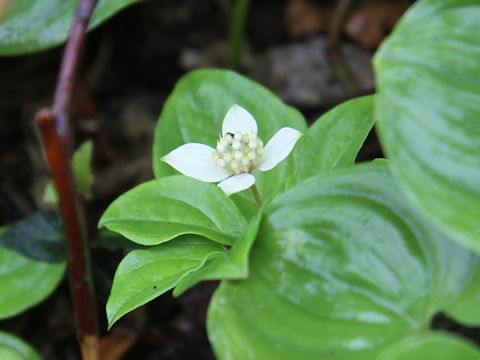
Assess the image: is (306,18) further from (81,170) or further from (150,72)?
(81,170)

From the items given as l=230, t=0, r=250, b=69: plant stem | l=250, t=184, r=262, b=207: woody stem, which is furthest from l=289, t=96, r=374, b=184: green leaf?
l=230, t=0, r=250, b=69: plant stem

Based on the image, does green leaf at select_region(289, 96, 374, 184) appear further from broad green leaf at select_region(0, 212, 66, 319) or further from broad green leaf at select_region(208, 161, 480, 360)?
broad green leaf at select_region(0, 212, 66, 319)

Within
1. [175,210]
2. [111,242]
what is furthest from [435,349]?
[111,242]

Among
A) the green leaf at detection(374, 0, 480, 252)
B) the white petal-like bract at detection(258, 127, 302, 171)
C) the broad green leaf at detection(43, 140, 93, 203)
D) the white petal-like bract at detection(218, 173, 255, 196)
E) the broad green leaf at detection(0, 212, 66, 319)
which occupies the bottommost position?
the broad green leaf at detection(0, 212, 66, 319)

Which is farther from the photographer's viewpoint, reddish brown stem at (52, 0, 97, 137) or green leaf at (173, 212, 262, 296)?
reddish brown stem at (52, 0, 97, 137)

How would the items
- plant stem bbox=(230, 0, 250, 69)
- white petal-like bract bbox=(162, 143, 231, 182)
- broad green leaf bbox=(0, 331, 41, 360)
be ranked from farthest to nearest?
plant stem bbox=(230, 0, 250, 69)
broad green leaf bbox=(0, 331, 41, 360)
white petal-like bract bbox=(162, 143, 231, 182)

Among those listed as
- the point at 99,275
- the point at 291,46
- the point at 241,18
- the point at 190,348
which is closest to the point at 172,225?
the point at 99,275

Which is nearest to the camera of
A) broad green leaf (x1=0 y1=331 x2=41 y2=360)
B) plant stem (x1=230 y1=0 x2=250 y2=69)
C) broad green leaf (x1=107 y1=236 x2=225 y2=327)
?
broad green leaf (x1=107 y1=236 x2=225 y2=327)
